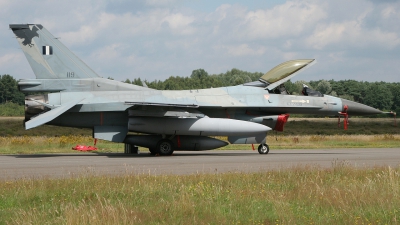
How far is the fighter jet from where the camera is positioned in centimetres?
1962

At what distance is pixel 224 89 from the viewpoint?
21109mm

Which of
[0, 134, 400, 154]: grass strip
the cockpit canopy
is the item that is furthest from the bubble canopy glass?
[0, 134, 400, 154]: grass strip

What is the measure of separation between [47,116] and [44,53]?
9.67 ft

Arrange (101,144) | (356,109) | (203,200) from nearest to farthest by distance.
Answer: (203,200) < (356,109) < (101,144)

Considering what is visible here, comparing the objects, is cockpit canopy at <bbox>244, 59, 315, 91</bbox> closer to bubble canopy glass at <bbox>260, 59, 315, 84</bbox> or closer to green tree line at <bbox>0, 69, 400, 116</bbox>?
bubble canopy glass at <bbox>260, 59, 315, 84</bbox>

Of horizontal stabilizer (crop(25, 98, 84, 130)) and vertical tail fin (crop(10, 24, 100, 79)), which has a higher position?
vertical tail fin (crop(10, 24, 100, 79))

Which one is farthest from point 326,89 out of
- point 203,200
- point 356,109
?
point 203,200

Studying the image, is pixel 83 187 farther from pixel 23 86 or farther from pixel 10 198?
pixel 23 86

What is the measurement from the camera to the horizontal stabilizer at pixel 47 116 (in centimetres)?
1786

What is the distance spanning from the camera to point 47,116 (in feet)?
→ 60.1

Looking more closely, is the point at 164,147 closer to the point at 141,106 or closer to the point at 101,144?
the point at 141,106

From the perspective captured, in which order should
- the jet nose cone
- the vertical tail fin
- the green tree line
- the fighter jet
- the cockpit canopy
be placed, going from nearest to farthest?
1. the fighter jet
2. the vertical tail fin
3. the cockpit canopy
4. the jet nose cone
5. the green tree line

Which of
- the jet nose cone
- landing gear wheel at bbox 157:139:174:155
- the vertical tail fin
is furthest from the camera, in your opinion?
the jet nose cone

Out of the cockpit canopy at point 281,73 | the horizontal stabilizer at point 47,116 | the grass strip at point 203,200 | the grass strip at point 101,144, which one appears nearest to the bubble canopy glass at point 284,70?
the cockpit canopy at point 281,73
